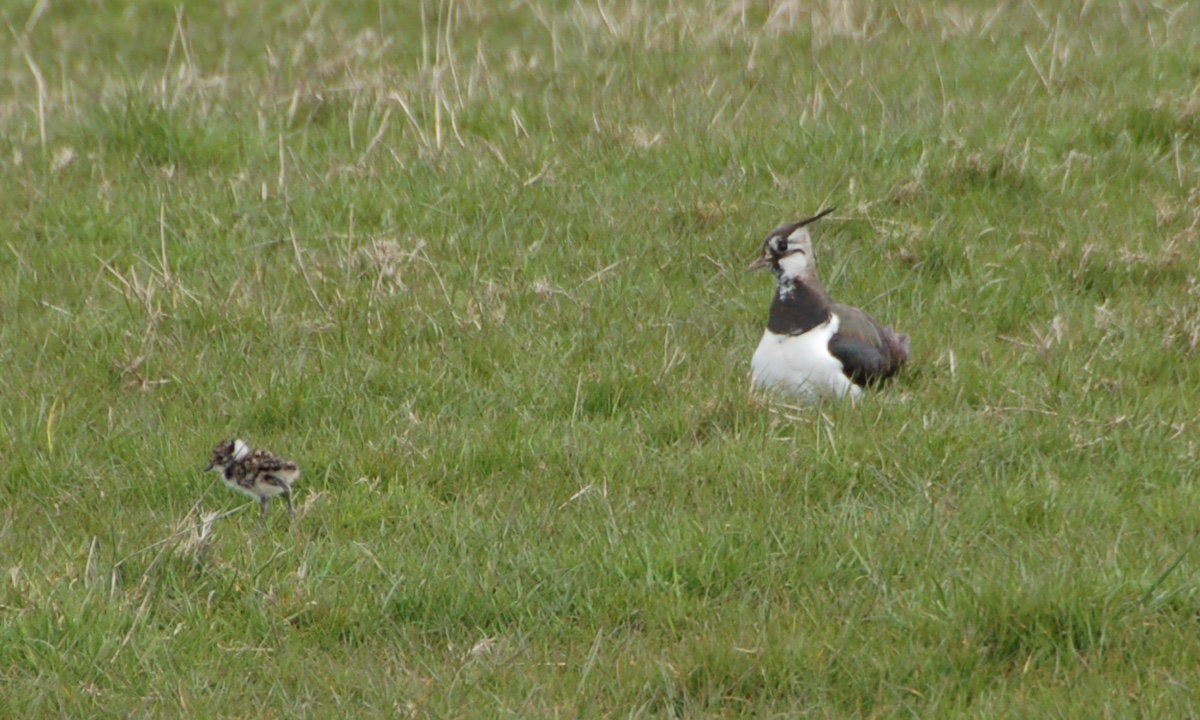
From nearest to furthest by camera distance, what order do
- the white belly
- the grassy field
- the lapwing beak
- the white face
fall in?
1. the grassy field
2. the white belly
3. the white face
4. the lapwing beak

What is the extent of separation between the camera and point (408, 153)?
916cm

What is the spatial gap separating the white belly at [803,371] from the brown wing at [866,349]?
4cm

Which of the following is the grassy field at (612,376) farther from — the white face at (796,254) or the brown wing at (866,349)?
the white face at (796,254)

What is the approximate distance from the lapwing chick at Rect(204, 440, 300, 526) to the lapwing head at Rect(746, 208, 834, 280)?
2363 millimetres

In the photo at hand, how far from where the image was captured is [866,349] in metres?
6.46

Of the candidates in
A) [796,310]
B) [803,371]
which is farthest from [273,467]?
[796,310]

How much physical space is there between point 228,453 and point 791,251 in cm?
261

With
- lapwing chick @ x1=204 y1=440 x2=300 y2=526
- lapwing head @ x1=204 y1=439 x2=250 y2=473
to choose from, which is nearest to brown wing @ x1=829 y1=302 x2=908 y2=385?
lapwing chick @ x1=204 y1=440 x2=300 y2=526

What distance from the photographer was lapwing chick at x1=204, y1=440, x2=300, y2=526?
5.53 meters

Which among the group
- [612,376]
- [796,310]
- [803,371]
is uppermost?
[796,310]

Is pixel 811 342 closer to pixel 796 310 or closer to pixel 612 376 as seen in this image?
pixel 796 310

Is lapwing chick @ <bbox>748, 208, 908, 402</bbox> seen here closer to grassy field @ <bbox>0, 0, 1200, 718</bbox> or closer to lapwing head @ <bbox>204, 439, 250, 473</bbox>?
grassy field @ <bbox>0, 0, 1200, 718</bbox>

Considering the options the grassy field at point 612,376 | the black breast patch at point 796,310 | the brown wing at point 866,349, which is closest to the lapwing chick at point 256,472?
the grassy field at point 612,376

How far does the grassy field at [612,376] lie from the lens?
4633 millimetres
